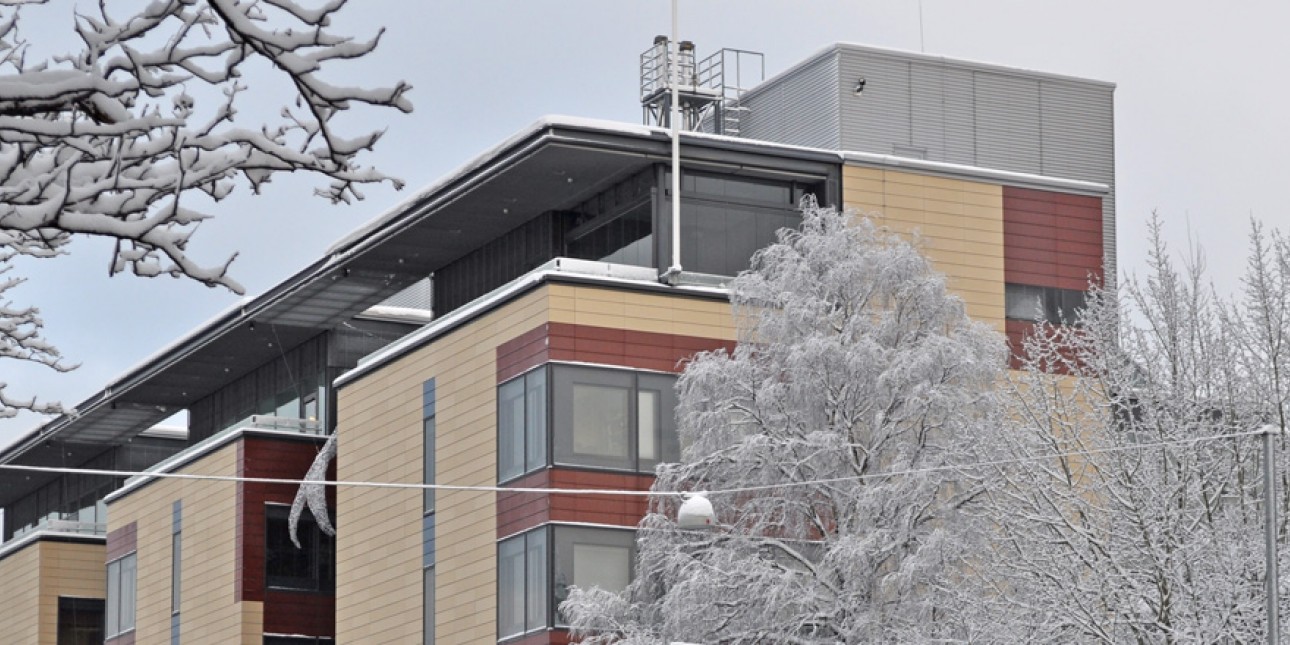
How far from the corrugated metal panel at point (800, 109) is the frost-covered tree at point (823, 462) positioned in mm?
7785

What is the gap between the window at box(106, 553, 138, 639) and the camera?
214 feet

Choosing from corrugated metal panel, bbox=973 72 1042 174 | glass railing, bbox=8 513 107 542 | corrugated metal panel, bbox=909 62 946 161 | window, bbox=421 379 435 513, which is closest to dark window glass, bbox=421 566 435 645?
window, bbox=421 379 435 513

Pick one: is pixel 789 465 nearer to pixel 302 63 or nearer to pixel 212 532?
pixel 212 532

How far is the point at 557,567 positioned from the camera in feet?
148

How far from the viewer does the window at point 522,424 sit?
46000mm

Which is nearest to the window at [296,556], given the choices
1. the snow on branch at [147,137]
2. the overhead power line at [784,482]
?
the overhead power line at [784,482]

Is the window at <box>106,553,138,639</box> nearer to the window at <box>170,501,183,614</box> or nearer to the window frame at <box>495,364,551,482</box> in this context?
the window at <box>170,501,183,614</box>

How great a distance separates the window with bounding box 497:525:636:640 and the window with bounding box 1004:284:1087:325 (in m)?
10.5

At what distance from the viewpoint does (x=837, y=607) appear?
3962cm

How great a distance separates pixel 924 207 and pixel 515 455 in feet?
33.6

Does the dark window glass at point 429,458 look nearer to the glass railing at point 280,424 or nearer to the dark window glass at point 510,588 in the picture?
the dark window glass at point 510,588

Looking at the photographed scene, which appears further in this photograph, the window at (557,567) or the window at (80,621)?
the window at (80,621)

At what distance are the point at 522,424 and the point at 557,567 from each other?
10.5 ft

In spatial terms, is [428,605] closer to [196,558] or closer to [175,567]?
[196,558]
